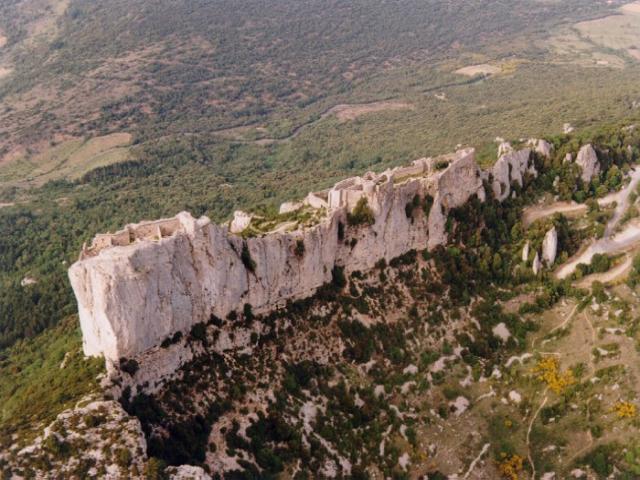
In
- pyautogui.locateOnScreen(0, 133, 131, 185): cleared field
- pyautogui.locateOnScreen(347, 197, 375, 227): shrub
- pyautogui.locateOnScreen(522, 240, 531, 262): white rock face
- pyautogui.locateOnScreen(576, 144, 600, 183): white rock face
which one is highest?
pyautogui.locateOnScreen(347, 197, 375, 227): shrub

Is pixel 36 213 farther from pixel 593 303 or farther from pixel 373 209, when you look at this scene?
pixel 593 303

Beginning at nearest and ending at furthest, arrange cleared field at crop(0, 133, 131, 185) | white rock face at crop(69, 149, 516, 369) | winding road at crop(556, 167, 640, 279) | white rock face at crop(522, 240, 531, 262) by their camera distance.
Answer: white rock face at crop(69, 149, 516, 369) → winding road at crop(556, 167, 640, 279) → white rock face at crop(522, 240, 531, 262) → cleared field at crop(0, 133, 131, 185)

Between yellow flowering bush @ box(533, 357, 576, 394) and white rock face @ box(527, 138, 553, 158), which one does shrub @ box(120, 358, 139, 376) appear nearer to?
yellow flowering bush @ box(533, 357, 576, 394)

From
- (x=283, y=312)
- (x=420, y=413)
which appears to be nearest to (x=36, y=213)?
(x=283, y=312)

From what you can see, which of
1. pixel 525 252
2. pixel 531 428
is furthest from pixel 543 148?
pixel 531 428

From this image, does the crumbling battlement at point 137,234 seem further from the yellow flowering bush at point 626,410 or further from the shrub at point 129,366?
the yellow flowering bush at point 626,410

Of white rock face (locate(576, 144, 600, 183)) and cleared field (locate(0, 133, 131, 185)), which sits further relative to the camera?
cleared field (locate(0, 133, 131, 185))

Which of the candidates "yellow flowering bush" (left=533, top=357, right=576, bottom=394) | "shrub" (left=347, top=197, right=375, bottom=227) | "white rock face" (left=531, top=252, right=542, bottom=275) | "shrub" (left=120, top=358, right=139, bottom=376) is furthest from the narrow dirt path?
"shrub" (left=120, top=358, right=139, bottom=376)
